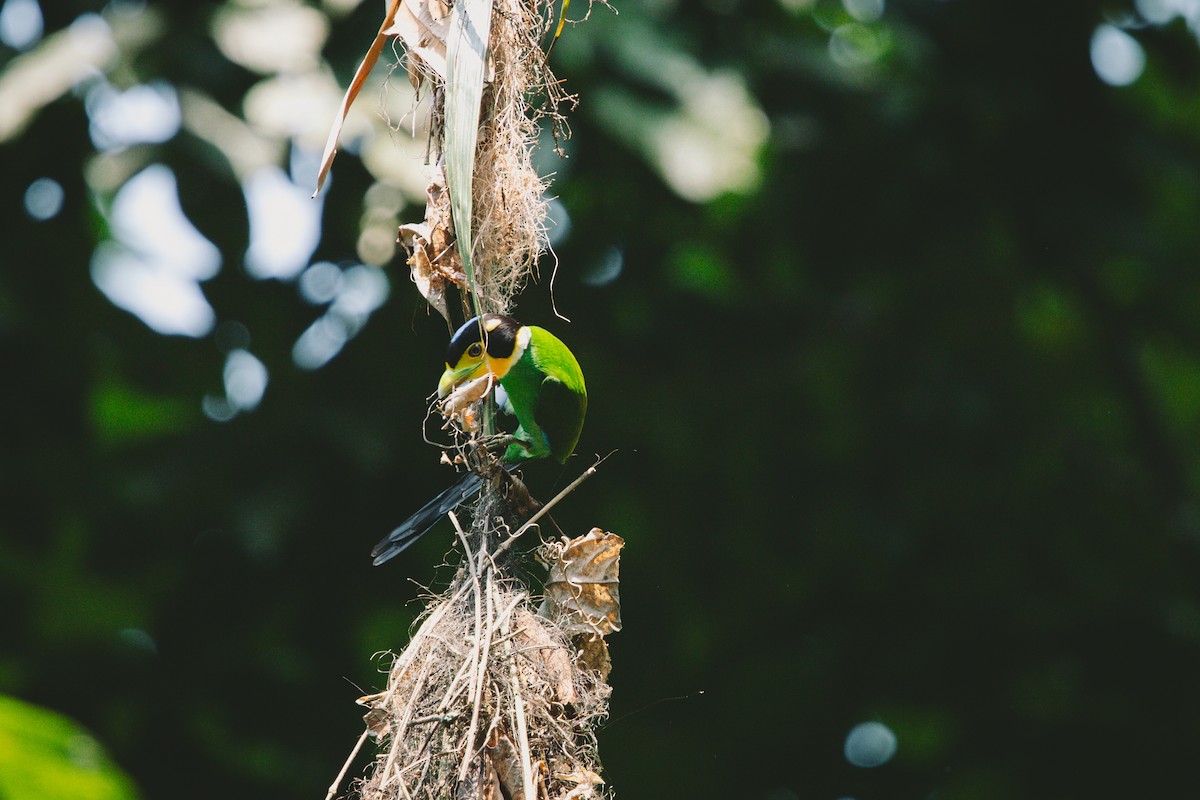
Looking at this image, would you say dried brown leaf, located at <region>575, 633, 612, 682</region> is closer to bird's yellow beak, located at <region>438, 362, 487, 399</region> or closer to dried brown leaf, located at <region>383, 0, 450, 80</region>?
bird's yellow beak, located at <region>438, 362, 487, 399</region>

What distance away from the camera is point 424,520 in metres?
1.62

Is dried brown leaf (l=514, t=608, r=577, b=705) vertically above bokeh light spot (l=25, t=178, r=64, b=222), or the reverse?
bokeh light spot (l=25, t=178, r=64, b=222)

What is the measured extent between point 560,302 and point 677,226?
521 mm

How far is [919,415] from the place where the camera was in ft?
11.2

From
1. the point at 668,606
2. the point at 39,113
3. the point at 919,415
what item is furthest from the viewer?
the point at 668,606

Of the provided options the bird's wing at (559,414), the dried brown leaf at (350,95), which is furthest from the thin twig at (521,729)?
the dried brown leaf at (350,95)

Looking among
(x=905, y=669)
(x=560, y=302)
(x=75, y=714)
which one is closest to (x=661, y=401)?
(x=560, y=302)

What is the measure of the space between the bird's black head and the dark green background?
91 centimetres

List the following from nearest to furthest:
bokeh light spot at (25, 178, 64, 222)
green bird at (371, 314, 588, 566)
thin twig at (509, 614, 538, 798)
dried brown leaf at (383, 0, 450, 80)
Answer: thin twig at (509, 614, 538, 798) → dried brown leaf at (383, 0, 450, 80) → green bird at (371, 314, 588, 566) → bokeh light spot at (25, 178, 64, 222)

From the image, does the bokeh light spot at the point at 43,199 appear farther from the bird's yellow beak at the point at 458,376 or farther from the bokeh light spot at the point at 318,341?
the bird's yellow beak at the point at 458,376

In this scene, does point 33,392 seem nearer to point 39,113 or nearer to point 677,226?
point 39,113

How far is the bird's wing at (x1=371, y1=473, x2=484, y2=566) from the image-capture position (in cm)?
158

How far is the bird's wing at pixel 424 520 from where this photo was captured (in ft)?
5.19

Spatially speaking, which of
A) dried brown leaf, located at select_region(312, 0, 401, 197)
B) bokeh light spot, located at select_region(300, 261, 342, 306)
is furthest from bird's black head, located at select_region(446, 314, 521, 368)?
bokeh light spot, located at select_region(300, 261, 342, 306)
